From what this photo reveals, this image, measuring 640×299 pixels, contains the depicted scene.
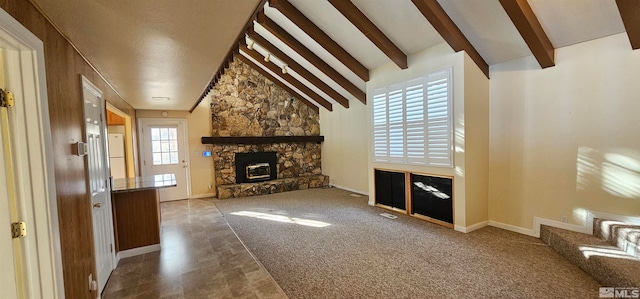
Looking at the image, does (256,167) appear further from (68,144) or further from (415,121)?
(68,144)

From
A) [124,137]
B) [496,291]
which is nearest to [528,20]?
[496,291]

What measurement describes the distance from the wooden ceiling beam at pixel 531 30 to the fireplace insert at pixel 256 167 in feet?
19.8

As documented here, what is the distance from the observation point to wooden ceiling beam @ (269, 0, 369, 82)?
4.08 m

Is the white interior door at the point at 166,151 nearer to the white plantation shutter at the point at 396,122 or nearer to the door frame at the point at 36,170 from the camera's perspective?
the white plantation shutter at the point at 396,122

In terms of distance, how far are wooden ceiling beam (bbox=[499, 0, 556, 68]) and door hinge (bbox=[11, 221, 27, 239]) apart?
4232 mm

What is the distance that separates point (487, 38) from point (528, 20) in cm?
60

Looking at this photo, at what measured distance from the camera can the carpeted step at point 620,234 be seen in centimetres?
250

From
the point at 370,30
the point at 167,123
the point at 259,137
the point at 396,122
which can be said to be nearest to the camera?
the point at 370,30

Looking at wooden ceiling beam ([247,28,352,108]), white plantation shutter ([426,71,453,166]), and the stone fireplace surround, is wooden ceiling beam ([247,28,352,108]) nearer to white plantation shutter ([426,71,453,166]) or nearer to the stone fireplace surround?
the stone fireplace surround

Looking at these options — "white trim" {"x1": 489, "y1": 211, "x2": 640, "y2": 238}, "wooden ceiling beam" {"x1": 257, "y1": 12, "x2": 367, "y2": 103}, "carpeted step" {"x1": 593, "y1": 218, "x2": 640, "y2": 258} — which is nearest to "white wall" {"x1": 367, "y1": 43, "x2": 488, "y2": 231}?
"white trim" {"x1": 489, "y1": 211, "x2": 640, "y2": 238}

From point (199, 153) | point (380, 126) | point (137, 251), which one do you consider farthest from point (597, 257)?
point (199, 153)

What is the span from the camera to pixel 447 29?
3334mm

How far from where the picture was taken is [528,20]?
9.50 feet

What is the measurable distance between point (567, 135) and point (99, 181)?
5.34 meters
